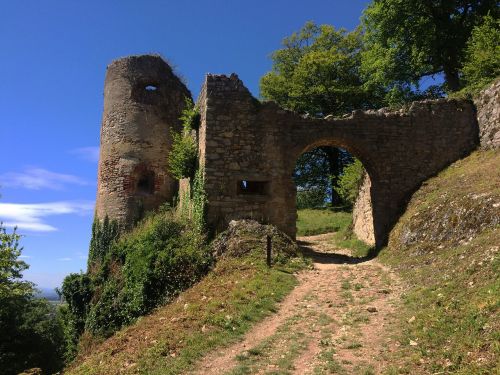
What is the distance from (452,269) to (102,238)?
12.8 meters

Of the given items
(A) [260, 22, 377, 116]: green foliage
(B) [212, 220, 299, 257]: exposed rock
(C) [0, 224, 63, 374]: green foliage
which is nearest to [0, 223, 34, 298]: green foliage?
(C) [0, 224, 63, 374]: green foliage

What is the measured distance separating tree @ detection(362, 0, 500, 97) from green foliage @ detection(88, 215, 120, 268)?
17.3 m

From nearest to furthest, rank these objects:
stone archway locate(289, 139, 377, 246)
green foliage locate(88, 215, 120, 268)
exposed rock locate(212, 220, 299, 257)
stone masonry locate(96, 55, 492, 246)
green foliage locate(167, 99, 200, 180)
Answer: exposed rock locate(212, 220, 299, 257)
stone masonry locate(96, 55, 492, 246)
green foliage locate(167, 99, 200, 180)
stone archway locate(289, 139, 377, 246)
green foliage locate(88, 215, 120, 268)

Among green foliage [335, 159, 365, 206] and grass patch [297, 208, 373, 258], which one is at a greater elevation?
green foliage [335, 159, 365, 206]

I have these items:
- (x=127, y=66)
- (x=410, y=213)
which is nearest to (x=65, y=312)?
(x=127, y=66)

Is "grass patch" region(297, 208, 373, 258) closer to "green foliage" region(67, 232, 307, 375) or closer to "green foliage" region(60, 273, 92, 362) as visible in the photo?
"green foliage" region(67, 232, 307, 375)

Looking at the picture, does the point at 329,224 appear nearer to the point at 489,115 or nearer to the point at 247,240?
the point at 489,115

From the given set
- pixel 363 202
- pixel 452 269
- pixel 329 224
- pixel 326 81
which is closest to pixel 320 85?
pixel 326 81

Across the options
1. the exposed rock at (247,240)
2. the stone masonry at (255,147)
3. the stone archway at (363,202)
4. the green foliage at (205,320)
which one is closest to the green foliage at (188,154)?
the stone masonry at (255,147)

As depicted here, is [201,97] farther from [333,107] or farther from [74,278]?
[333,107]

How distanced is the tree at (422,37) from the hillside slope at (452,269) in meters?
11.2

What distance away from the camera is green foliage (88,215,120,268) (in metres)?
16.6

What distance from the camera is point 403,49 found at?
80.0 ft

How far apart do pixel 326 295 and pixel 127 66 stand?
1287 centimetres
